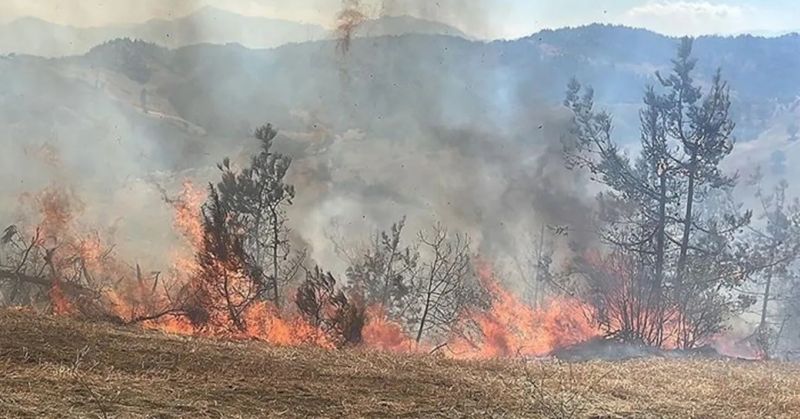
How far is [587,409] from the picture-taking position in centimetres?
994

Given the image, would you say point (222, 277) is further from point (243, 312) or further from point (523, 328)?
point (523, 328)

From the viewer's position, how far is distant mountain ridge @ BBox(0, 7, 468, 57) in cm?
2409

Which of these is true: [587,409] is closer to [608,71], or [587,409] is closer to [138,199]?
[138,199]

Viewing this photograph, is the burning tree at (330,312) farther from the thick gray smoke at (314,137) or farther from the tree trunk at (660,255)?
the tree trunk at (660,255)

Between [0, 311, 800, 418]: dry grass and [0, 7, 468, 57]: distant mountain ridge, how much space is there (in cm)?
1401

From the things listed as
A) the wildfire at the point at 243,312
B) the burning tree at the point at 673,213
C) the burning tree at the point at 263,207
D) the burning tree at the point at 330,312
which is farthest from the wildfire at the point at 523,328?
the burning tree at the point at 263,207

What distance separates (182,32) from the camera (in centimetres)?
2583

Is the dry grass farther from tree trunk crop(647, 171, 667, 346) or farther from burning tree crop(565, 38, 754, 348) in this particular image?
burning tree crop(565, 38, 754, 348)

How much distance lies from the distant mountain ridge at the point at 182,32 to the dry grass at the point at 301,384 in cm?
1401

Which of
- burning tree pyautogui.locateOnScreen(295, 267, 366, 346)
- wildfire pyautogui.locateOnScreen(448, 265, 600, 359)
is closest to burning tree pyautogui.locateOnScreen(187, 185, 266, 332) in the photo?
burning tree pyautogui.locateOnScreen(295, 267, 366, 346)

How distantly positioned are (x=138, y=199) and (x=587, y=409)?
19.6 m

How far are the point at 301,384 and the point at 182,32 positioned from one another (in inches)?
759

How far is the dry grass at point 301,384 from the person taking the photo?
8336mm

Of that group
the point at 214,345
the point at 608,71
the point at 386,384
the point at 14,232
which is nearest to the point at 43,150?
the point at 14,232
